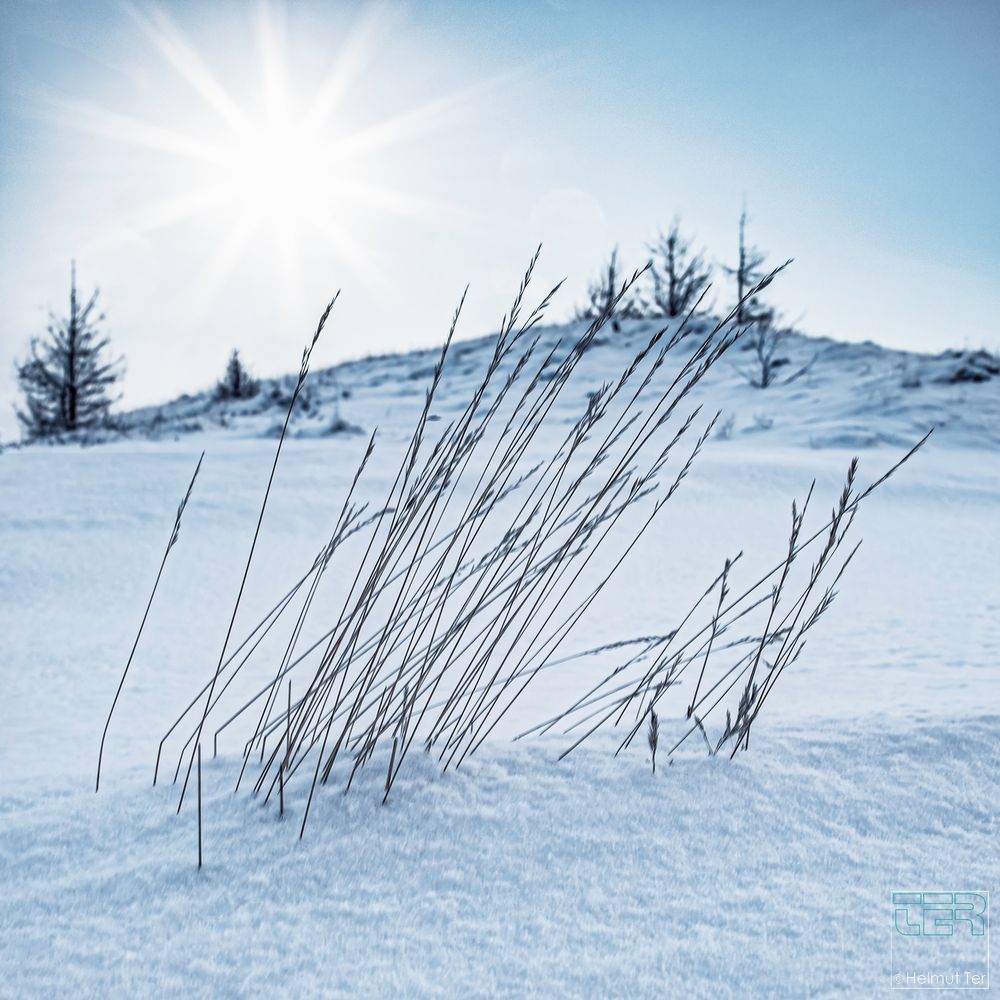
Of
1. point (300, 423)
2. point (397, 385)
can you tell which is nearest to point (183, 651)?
point (300, 423)

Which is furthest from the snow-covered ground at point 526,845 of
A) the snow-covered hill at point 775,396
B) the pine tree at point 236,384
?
the pine tree at point 236,384

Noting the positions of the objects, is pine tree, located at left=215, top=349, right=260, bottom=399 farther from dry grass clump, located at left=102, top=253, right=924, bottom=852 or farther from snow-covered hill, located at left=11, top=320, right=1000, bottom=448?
dry grass clump, located at left=102, top=253, right=924, bottom=852

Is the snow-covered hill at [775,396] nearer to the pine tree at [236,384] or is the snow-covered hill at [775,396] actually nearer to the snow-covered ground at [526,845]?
the pine tree at [236,384]

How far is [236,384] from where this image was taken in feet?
43.2

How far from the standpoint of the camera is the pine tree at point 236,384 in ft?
40.7

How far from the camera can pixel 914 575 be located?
2.84 m

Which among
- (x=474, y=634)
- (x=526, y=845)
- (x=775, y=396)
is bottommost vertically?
(x=474, y=634)

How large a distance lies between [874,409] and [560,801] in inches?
284

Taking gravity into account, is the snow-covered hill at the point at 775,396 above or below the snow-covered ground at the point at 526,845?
above

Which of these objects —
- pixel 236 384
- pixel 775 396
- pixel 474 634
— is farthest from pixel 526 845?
pixel 236 384

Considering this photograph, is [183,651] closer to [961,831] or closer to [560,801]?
[560,801]

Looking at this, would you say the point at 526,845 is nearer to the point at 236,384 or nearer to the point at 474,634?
the point at 474,634

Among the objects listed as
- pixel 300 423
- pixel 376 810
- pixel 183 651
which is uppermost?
pixel 300 423

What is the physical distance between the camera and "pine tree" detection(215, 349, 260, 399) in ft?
40.7
